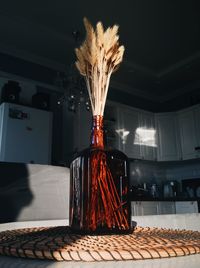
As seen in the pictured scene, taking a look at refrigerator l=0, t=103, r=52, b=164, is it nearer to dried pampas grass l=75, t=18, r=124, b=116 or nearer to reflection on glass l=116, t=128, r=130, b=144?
reflection on glass l=116, t=128, r=130, b=144

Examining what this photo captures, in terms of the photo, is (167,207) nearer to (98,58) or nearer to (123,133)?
(123,133)

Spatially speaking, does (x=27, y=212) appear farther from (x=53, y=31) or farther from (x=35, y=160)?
(x=53, y=31)

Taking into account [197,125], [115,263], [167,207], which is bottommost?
[167,207]

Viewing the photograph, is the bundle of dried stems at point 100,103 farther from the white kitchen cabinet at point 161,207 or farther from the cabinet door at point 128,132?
the cabinet door at point 128,132

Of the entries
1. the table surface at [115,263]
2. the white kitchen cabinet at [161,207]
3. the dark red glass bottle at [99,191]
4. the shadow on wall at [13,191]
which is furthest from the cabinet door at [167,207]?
the table surface at [115,263]

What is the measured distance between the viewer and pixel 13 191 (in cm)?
89

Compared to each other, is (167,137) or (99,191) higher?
(167,137)

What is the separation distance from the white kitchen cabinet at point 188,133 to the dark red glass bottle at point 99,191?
430cm

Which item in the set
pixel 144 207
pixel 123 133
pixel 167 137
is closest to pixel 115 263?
pixel 144 207

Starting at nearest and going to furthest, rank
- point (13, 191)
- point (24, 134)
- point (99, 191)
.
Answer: point (99, 191), point (13, 191), point (24, 134)

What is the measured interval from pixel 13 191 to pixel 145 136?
13.8ft

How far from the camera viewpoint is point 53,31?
3.68 metres

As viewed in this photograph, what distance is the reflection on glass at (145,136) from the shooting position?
482 centimetres

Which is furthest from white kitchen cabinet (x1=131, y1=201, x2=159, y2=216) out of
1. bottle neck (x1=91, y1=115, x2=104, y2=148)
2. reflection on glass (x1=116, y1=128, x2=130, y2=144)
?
bottle neck (x1=91, y1=115, x2=104, y2=148)
